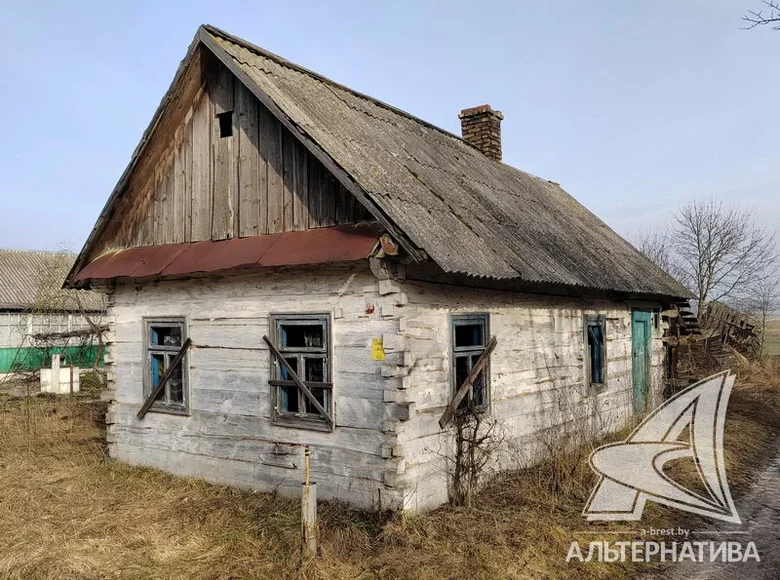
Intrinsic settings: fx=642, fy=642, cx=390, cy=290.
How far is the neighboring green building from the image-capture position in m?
23.7

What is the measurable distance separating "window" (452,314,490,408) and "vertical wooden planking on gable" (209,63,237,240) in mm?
3085

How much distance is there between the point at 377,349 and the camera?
21.2ft

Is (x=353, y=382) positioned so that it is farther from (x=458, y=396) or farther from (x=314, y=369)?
(x=458, y=396)

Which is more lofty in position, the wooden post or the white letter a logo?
the wooden post

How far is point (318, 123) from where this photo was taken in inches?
296

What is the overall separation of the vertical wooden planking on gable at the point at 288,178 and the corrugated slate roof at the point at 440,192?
37 cm

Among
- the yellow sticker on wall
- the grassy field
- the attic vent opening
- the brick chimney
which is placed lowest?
the grassy field

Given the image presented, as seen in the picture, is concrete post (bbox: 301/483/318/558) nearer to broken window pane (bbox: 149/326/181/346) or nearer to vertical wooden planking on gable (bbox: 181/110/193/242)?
broken window pane (bbox: 149/326/181/346)

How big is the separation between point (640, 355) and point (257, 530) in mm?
8664

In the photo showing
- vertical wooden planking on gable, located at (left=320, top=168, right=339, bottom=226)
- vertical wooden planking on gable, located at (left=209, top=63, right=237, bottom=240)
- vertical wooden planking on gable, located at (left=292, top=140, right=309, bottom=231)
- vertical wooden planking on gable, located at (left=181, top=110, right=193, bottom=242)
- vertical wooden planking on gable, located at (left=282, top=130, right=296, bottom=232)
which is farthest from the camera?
vertical wooden planking on gable, located at (left=181, top=110, right=193, bottom=242)

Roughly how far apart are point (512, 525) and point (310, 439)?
7.48 feet

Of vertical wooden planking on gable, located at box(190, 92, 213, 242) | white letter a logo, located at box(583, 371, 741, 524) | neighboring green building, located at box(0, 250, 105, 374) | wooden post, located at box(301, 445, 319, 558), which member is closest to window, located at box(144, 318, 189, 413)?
vertical wooden planking on gable, located at box(190, 92, 213, 242)

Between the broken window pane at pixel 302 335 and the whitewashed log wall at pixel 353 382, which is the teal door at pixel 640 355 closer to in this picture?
the whitewashed log wall at pixel 353 382

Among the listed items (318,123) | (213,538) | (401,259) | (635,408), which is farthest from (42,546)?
(635,408)
